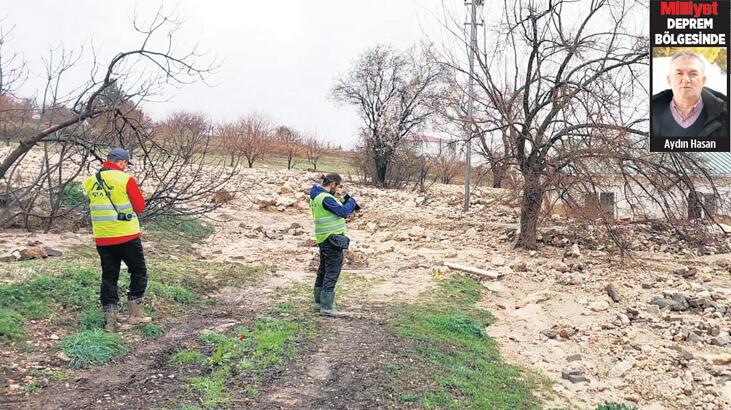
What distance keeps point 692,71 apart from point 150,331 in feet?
28.0

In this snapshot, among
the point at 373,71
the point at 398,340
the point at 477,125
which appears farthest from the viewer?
the point at 373,71

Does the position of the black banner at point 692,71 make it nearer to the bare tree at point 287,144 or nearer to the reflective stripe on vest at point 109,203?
the reflective stripe on vest at point 109,203

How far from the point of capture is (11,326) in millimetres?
5398

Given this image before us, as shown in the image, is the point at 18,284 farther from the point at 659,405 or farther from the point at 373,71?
the point at 373,71

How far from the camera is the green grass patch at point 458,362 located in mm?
5074

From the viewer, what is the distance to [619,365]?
6.73 metres

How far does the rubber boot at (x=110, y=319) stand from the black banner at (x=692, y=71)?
8.36 m

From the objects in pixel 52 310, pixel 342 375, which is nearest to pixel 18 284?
pixel 52 310

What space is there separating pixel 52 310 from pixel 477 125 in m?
9.74

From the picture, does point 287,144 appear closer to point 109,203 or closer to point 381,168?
point 381,168

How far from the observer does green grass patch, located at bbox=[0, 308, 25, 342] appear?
5.28 meters

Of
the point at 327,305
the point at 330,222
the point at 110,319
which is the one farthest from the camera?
the point at 327,305

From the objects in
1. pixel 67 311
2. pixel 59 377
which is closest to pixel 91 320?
pixel 67 311

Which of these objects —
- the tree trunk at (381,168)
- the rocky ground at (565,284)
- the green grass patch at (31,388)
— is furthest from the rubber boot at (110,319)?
the tree trunk at (381,168)
